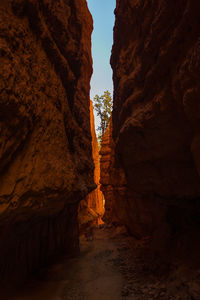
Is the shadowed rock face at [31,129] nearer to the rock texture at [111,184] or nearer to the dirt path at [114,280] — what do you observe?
the dirt path at [114,280]

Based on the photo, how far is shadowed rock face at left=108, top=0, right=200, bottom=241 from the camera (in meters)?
2.59

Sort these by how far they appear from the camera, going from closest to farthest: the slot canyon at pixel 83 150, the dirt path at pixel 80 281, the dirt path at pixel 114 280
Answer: the slot canyon at pixel 83 150 < the dirt path at pixel 114 280 < the dirt path at pixel 80 281

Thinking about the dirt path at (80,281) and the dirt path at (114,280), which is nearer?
the dirt path at (114,280)

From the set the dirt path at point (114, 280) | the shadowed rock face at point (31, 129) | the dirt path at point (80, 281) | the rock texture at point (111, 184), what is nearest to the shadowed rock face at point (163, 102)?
the dirt path at point (114, 280)

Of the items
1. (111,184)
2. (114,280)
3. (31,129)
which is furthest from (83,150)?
(111,184)

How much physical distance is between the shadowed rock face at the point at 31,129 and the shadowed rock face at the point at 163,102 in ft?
6.68

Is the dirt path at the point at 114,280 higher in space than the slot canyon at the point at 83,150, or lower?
lower

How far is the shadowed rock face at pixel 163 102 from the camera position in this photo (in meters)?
2.59

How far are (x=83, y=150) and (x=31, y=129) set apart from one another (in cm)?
358

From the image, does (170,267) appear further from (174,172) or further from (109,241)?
(109,241)

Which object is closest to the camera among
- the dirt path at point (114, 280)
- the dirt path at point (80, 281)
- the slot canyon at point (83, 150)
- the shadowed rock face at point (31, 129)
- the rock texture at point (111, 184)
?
the shadowed rock face at point (31, 129)

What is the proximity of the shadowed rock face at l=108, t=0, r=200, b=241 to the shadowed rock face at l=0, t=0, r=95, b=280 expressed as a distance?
2.04 meters

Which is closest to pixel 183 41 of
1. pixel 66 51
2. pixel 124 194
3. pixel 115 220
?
pixel 66 51

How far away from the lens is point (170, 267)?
166 inches
